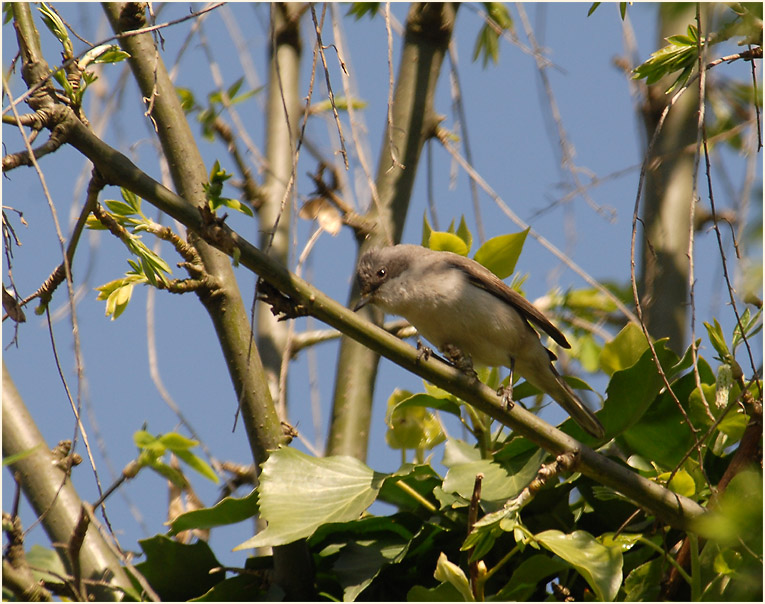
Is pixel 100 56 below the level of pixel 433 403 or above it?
above

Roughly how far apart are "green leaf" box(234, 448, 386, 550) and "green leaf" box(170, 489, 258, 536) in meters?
0.10

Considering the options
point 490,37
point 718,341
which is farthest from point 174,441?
point 490,37

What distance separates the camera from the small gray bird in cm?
372

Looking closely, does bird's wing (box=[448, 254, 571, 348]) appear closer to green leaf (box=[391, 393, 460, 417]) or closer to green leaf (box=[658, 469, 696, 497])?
green leaf (box=[391, 393, 460, 417])

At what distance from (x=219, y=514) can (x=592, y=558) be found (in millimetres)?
1086

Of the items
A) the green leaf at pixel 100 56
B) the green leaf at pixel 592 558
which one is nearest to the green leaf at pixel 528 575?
the green leaf at pixel 592 558

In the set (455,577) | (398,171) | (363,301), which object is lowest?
(455,577)

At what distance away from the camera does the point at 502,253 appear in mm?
3020

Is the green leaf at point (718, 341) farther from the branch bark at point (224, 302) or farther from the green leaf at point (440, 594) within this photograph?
the branch bark at point (224, 302)

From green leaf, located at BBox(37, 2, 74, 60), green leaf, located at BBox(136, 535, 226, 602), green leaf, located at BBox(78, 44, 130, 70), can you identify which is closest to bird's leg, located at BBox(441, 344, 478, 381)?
green leaf, located at BBox(136, 535, 226, 602)

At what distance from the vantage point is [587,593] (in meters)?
2.35

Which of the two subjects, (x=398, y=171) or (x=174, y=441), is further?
(x=398, y=171)

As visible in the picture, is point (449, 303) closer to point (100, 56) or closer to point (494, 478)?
point (494, 478)

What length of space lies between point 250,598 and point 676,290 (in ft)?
7.37
